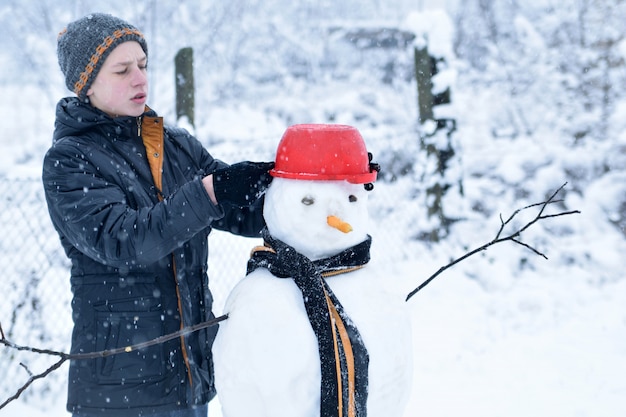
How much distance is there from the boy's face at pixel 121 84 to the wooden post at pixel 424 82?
142 inches

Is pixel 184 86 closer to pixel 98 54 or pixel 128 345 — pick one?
pixel 98 54

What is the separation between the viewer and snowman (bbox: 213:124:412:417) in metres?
1.29

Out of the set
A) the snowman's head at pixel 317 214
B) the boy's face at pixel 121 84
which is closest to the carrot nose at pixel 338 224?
the snowman's head at pixel 317 214

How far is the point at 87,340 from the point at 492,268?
3.88 metres

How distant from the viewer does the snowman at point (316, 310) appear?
50.8 inches

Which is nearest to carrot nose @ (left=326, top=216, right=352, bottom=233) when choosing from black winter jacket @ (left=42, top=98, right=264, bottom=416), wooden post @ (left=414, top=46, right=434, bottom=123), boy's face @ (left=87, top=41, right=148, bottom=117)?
black winter jacket @ (left=42, top=98, right=264, bottom=416)

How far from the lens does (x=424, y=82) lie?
510 centimetres

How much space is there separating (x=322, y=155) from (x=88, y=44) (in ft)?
2.84

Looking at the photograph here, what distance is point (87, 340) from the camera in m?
1.69

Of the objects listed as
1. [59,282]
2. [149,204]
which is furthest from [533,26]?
[149,204]

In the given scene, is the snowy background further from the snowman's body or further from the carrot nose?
the carrot nose

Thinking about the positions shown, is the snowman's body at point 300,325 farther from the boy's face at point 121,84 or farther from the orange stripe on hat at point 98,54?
the orange stripe on hat at point 98,54

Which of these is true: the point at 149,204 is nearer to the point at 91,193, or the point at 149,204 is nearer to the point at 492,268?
the point at 91,193

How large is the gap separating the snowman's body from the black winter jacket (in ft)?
1.02
